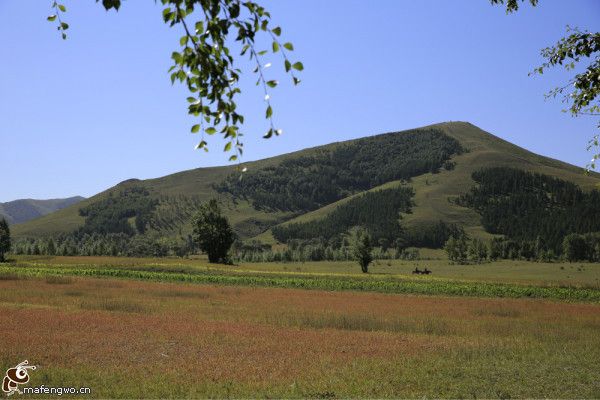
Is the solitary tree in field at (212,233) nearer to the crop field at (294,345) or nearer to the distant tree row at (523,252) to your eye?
the crop field at (294,345)

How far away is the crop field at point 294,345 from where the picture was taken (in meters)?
15.1

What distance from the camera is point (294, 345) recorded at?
70.4 feet

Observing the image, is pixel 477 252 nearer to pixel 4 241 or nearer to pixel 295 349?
pixel 4 241

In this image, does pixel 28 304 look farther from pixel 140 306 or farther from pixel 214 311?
pixel 214 311

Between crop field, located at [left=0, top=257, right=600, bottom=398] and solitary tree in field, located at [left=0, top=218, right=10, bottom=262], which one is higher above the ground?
solitary tree in field, located at [left=0, top=218, right=10, bottom=262]

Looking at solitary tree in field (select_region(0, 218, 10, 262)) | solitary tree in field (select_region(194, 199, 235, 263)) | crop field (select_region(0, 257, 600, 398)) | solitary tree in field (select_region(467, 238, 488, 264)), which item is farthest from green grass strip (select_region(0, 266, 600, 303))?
solitary tree in field (select_region(467, 238, 488, 264))

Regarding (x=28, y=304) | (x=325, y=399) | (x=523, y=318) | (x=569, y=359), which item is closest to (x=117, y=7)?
(x=325, y=399)

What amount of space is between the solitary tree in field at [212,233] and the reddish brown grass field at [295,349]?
6432cm

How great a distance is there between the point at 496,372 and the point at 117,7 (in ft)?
54.8

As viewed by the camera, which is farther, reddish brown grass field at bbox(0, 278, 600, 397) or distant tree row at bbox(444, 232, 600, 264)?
distant tree row at bbox(444, 232, 600, 264)

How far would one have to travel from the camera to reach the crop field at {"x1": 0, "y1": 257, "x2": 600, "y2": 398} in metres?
15.1

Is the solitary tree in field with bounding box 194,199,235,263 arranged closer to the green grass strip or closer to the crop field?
the green grass strip

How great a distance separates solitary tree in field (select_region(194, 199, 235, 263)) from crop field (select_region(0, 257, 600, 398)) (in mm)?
58024

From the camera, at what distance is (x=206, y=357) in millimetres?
18578
